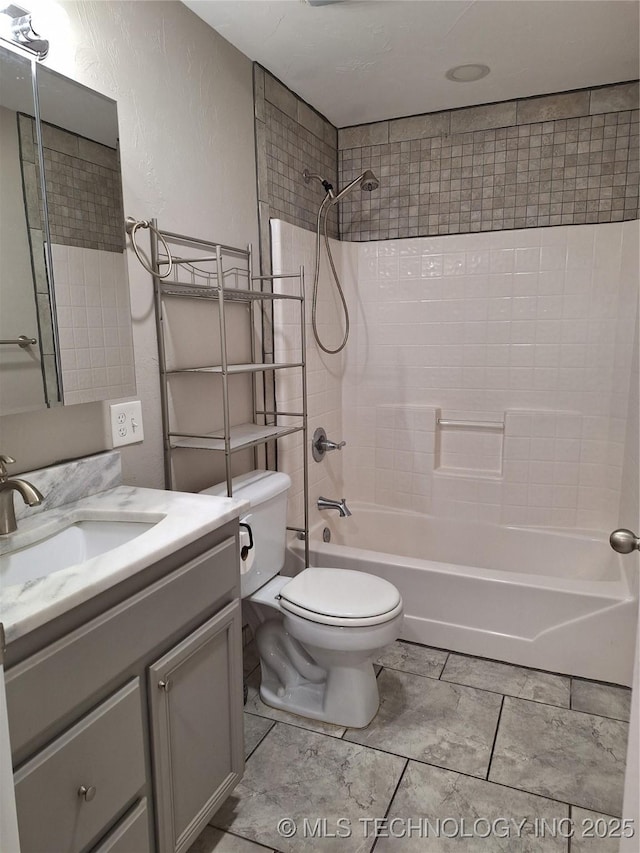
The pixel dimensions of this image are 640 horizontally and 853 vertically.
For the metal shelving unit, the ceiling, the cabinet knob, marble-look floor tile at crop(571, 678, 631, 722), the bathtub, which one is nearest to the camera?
the cabinet knob

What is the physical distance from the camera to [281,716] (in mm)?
2025

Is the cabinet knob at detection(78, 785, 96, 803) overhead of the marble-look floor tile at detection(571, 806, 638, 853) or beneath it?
overhead

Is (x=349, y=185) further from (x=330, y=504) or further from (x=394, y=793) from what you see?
(x=394, y=793)

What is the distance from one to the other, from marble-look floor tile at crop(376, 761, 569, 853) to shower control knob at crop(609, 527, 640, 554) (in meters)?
1.01

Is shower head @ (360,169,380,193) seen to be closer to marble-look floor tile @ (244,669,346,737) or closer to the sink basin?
the sink basin

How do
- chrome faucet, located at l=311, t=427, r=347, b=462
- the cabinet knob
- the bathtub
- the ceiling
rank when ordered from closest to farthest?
the cabinet knob, the ceiling, the bathtub, chrome faucet, located at l=311, t=427, r=347, b=462

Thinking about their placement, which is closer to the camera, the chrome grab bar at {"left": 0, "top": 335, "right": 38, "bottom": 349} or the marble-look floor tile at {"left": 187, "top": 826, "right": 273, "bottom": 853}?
the chrome grab bar at {"left": 0, "top": 335, "right": 38, "bottom": 349}

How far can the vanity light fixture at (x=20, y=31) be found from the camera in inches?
50.2

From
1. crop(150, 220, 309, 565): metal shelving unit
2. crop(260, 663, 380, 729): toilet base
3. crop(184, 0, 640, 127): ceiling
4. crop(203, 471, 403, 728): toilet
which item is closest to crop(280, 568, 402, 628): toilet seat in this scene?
crop(203, 471, 403, 728): toilet

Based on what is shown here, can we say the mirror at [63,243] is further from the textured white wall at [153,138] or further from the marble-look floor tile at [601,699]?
the marble-look floor tile at [601,699]

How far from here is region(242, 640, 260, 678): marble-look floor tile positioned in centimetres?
229

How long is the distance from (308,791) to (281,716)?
0.35m

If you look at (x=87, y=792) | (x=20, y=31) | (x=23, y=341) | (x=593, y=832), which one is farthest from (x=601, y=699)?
(x=20, y=31)

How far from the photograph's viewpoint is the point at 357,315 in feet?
10.3
